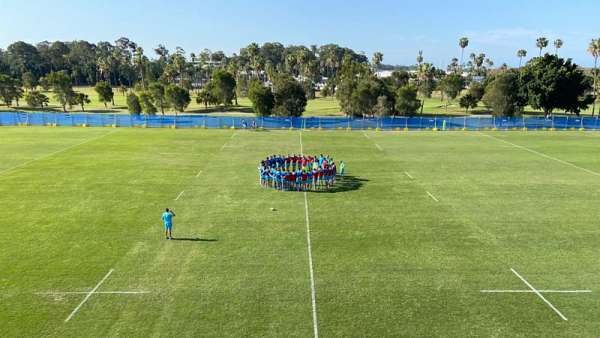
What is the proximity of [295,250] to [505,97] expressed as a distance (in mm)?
68674

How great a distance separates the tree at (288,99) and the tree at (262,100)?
3.73 ft

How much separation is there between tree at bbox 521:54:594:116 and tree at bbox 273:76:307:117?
138 ft

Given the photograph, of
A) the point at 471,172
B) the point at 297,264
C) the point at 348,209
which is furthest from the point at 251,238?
the point at 471,172

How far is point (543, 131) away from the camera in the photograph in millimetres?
62594

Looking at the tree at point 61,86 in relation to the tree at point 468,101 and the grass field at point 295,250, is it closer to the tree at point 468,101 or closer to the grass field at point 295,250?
the grass field at point 295,250

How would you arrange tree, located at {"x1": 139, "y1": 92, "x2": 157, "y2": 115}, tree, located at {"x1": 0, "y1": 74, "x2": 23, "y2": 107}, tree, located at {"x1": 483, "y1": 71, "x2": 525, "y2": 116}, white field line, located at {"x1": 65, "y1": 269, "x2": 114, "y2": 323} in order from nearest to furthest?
white field line, located at {"x1": 65, "y1": 269, "x2": 114, "y2": 323} < tree, located at {"x1": 483, "y1": 71, "x2": 525, "y2": 116} < tree, located at {"x1": 139, "y1": 92, "x2": 157, "y2": 115} < tree, located at {"x1": 0, "y1": 74, "x2": 23, "y2": 107}

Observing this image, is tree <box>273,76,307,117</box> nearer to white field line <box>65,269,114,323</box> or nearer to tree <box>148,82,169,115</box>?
tree <box>148,82,169,115</box>

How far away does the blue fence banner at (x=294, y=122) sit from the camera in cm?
6456

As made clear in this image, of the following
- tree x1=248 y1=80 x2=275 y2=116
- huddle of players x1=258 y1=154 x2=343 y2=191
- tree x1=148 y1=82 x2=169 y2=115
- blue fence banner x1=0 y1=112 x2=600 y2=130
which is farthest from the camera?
tree x1=148 y1=82 x2=169 y2=115

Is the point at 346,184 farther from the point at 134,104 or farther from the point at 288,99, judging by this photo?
the point at 134,104

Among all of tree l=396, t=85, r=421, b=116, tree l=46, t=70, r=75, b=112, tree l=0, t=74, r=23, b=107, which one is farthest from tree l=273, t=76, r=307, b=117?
tree l=0, t=74, r=23, b=107

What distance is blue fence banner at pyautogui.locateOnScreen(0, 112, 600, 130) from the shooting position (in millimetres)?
64562

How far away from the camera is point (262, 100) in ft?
236

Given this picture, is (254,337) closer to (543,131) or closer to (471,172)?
(471,172)
